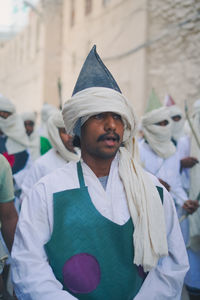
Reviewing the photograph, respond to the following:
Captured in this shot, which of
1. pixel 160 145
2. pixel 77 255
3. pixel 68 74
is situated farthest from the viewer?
pixel 68 74

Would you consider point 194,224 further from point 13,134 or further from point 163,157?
point 13,134

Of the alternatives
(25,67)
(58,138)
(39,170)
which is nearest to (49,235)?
(39,170)

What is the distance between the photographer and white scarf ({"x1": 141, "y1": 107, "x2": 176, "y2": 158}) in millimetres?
4113

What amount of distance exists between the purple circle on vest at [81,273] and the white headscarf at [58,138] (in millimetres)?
2212

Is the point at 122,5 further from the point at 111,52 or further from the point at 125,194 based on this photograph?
the point at 125,194

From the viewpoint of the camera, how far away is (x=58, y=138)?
4.00 m

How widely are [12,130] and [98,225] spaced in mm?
3083

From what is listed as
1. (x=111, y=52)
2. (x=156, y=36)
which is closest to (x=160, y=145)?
(x=156, y=36)

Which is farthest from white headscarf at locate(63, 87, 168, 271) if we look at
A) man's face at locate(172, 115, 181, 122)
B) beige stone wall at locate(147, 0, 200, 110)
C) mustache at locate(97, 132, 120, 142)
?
beige stone wall at locate(147, 0, 200, 110)

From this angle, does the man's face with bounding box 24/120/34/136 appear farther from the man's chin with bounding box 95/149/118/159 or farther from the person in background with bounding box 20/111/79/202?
the man's chin with bounding box 95/149/118/159

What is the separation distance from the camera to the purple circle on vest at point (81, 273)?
1.65 metres

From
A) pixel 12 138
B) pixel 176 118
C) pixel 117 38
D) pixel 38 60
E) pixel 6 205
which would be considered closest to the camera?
pixel 6 205

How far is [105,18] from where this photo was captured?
1277 cm

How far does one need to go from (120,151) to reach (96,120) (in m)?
0.27
